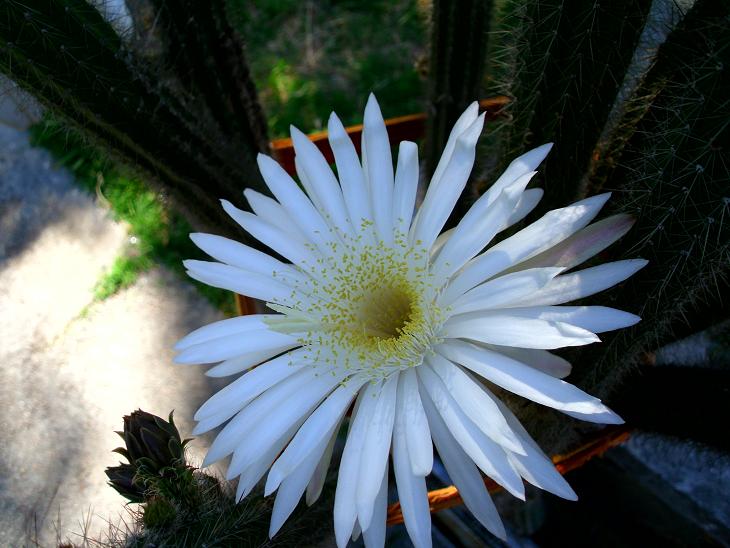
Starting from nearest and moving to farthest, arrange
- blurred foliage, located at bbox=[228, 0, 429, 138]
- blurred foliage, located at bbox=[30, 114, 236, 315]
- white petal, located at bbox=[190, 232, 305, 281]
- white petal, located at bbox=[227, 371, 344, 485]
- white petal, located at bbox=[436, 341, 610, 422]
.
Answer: white petal, located at bbox=[436, 341, 610, 422], white petal, located at bbox=[227, 371, 344, 485], white petal, located at bbox=[190, 232, 305, 281], blurred foliage, located at bbox=[30, 114, 236, 315], blurred foliage, located at bbox=[228, 0, 429, 138]

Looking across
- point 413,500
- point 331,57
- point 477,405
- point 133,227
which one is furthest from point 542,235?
point 331,57

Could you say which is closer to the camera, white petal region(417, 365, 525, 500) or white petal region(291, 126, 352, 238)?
white petal region(417, 365, 525, 500)

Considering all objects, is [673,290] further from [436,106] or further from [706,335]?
[436,106]

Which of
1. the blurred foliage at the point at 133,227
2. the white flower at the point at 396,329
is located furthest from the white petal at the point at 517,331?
the blurred foliage at the point at 133,227

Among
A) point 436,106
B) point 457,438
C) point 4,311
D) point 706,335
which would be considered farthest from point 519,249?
point 4,311

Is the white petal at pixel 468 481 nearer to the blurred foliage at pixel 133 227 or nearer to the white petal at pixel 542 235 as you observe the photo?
the white petal at pixel 542 235

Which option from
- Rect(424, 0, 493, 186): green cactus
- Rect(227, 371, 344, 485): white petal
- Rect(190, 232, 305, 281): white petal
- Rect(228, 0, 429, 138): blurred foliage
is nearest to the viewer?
Rect(227, 371, 344, 485): white petal

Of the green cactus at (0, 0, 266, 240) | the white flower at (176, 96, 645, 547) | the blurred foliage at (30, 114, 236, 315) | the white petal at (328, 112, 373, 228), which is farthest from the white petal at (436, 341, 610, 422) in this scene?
the blurred foliage at (30, 114, 236, 315)

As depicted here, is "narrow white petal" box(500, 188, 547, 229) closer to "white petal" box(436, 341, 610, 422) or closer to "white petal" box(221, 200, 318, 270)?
"white petal" box(436, 341, 610, 422)
